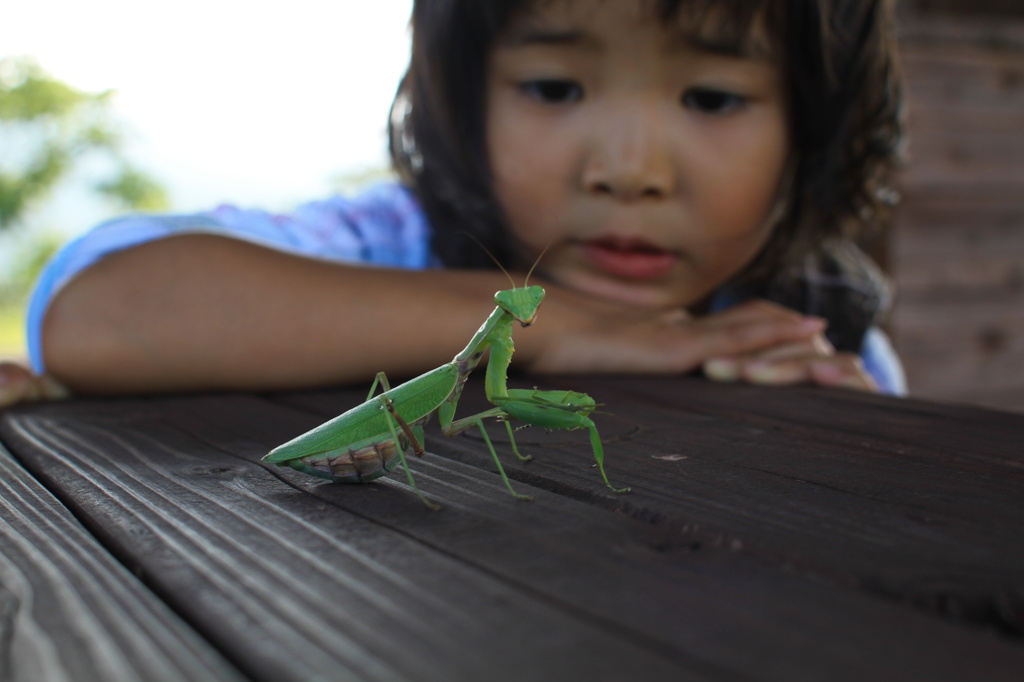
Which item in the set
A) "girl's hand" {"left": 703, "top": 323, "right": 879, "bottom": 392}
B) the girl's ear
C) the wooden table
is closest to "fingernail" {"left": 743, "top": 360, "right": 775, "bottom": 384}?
"girl's hand" {"left": 703, "top": 323, "right": 879, "bottom": 392}

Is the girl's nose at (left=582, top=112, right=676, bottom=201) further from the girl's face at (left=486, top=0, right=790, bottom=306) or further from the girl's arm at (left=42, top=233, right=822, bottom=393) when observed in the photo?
the girl's arm at (left=42, top=233, right=822, bottom=393)

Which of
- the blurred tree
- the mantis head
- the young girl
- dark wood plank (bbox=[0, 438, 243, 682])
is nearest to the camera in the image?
dark wood plank (bbox=[0, 438, 243, 682])

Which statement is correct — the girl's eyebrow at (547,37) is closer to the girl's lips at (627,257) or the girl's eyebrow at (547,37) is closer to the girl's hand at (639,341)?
the girl's lips at (627,257)

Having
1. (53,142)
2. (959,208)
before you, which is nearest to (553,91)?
(959,208)

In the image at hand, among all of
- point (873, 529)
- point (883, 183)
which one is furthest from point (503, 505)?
point (883, 183)

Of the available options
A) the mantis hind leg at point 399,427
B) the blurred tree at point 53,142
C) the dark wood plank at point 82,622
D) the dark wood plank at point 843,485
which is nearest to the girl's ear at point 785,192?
the dark wood plank at point 843,485

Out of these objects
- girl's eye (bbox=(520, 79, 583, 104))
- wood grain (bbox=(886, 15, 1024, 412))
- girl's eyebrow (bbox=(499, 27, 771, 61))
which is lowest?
wood grain (bbox=(886, 15, 1024, 412))
